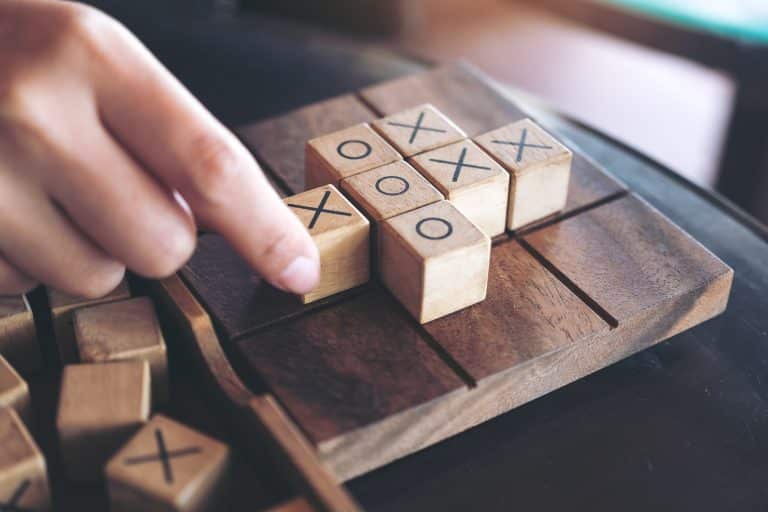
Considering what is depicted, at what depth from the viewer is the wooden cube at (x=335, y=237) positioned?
917 millimetres

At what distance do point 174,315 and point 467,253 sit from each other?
27cm

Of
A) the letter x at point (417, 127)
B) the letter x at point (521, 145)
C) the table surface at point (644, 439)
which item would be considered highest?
the letter x at point (521, 145)

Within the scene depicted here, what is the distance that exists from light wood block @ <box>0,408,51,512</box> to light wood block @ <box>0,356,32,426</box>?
0.04 metres

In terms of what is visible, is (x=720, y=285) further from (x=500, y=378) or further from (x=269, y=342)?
(x=269, y=342)

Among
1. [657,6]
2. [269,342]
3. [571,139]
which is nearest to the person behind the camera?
[269,342]

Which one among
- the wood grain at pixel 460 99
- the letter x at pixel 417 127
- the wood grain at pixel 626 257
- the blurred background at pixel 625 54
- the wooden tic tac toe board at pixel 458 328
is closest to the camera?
the wooden tic tac toe board at pixel 458 328

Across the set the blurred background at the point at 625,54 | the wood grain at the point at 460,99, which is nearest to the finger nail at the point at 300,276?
the wood grain at the point at 460,99

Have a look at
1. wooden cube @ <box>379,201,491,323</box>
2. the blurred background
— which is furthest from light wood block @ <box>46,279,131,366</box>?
the blurred background

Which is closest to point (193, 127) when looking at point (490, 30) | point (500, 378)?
point (500, 378)

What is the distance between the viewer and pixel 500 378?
881 mm

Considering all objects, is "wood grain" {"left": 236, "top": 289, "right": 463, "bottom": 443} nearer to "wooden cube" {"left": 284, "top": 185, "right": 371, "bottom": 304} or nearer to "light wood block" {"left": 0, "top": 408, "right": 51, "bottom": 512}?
"wooden cube" {"left": 284, "top": 185, "right": 371, "bottom": 304}

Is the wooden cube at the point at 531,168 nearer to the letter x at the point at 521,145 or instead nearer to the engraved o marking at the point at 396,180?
the letter x at the point at 521,145

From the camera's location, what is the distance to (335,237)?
0.91m

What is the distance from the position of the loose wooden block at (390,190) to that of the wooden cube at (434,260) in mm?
16
